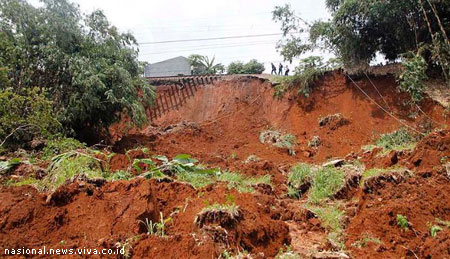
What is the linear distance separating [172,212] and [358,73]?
1115cm

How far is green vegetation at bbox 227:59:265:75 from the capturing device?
1000 inches

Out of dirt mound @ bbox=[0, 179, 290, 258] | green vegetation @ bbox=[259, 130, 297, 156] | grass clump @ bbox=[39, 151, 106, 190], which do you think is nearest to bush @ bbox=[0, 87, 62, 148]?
grass clump @ bbox=[39, 151, 106, 190]

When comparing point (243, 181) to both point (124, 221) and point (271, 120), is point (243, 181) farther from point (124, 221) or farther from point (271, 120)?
point (271, 120)

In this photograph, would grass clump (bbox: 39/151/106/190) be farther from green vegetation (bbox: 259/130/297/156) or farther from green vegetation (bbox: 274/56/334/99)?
→ green vegetation (bbox: 274/56/334/99)

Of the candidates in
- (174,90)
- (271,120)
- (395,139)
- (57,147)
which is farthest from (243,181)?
(174,90)

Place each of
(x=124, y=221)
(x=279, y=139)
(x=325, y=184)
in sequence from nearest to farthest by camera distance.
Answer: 1. (x=124, y=221)
2. (x=325, y=184)
3. (x=279, y=139)

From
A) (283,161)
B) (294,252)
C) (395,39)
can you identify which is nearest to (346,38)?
(395,39)

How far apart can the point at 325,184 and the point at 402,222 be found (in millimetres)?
2459

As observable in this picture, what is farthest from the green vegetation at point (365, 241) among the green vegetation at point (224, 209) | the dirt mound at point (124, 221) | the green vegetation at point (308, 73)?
the green vegetation at point (308, 73)

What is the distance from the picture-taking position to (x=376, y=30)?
38.7ft

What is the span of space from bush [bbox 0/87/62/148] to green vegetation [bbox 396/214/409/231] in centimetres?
729

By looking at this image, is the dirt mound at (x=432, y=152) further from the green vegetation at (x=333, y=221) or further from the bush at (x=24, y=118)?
the bush at (x=24, y=118)

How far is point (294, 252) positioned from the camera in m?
3.49

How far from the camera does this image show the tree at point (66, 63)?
32.5 ft
